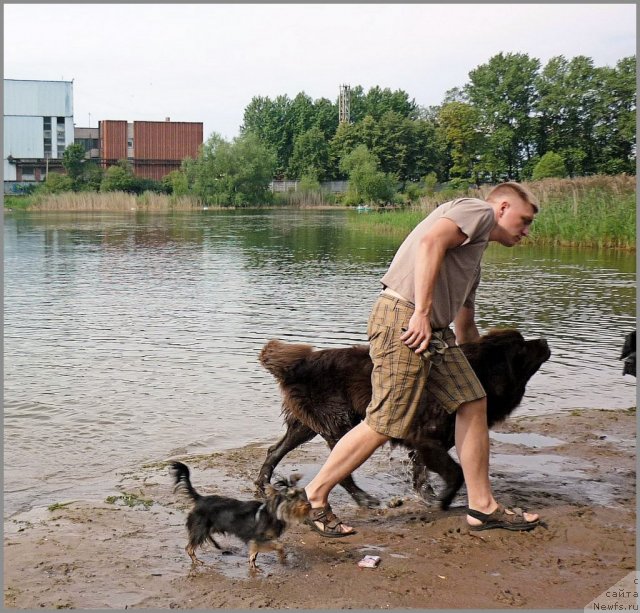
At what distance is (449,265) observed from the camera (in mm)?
4852

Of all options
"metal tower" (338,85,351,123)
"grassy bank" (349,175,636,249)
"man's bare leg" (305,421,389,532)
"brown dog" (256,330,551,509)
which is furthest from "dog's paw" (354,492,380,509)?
"metal tower" (338,85,351,123)

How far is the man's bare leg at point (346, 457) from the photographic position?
16.0 ft

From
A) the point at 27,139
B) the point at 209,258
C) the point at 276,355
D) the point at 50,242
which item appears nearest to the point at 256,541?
the point at 276,355

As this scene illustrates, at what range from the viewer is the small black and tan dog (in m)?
4.67

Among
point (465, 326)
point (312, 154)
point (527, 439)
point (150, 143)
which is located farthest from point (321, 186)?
point (465, 326)

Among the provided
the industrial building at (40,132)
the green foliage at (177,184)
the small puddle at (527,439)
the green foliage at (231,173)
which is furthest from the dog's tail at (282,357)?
the industrial building at (40,132)

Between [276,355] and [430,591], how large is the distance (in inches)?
78.7

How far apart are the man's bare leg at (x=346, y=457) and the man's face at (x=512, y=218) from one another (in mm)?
1378

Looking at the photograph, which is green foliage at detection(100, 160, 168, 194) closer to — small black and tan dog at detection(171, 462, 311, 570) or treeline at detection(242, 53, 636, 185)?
treeline at detection(242, 53, 636, 185)

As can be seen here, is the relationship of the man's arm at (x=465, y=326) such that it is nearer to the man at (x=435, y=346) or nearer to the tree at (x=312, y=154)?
the man at (x=435, y=346)

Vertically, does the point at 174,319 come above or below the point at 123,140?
below

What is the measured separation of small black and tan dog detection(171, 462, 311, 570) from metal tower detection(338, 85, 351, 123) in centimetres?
10635

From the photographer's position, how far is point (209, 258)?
81.9 feet

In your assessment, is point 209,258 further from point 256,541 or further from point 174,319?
point 256,541
